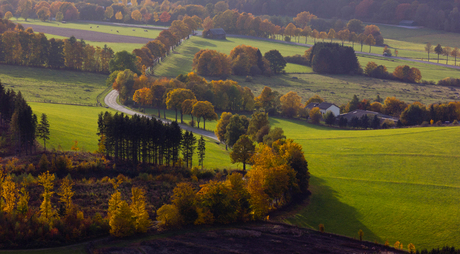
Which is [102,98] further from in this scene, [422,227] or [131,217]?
[422,227]

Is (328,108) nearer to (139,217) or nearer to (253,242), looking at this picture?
(253,242)

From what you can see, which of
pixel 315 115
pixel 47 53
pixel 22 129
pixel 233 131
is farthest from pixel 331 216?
pixel 47 53

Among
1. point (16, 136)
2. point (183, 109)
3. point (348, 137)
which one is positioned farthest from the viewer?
point (183, 109)

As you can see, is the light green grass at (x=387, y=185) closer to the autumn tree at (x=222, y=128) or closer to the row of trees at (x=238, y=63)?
the autumn tree at (x=222, y=128)

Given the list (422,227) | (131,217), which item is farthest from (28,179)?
(422,227)

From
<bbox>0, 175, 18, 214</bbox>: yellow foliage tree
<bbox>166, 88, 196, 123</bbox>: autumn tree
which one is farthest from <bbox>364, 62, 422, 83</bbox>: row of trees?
<bbox>0, 175, 18, 214</bbox>: yellow foliage tree
